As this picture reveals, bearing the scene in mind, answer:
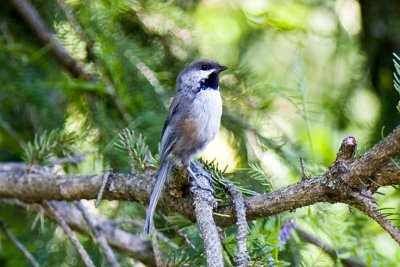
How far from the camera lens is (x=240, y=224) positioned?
196 cm

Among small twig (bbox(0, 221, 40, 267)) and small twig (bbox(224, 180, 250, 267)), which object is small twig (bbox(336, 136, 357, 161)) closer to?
small twig (bbox(224, 180, 250, 267))

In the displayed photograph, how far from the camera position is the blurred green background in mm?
3033

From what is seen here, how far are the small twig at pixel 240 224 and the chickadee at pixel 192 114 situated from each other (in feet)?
1.74

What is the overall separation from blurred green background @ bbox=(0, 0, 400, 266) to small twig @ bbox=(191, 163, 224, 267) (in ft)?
1.36

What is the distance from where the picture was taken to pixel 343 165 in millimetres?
1843

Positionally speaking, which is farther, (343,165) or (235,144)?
(235,144)

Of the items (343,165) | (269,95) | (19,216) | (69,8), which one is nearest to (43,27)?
(69,8)

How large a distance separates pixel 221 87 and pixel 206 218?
151cm

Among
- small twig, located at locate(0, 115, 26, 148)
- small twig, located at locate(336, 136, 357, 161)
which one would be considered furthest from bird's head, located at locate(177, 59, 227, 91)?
small twig, located at locate(336, 136, 357, 161)

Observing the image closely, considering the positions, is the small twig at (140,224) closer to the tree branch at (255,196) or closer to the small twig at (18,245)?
the tree branch at (255,196)

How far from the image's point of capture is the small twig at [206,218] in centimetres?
180

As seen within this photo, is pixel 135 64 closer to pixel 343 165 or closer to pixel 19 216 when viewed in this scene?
pixel 19 216

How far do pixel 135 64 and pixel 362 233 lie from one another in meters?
1.24

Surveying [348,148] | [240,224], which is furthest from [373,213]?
[240,224]
